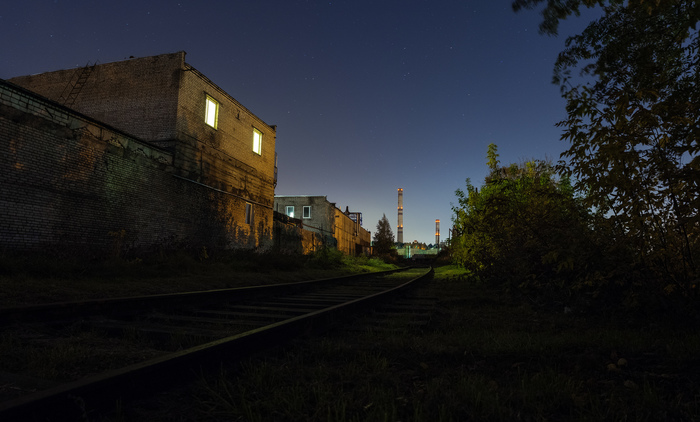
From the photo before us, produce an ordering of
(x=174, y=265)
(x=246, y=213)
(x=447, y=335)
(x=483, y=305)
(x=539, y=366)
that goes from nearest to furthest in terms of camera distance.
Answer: (x=539, y=366) < (x=447, y=335) < (x=483, y=305) < (x=174, y=265) < (x=246, y=213)

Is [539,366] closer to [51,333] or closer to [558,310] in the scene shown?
[558,310]

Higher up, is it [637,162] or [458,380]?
[637,162]

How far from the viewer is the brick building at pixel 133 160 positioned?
9320 millimetres

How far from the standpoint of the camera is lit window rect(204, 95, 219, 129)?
16.8 m

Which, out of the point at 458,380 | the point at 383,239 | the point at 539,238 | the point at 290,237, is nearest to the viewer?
the point at 458,380

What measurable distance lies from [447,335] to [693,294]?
9.10ft

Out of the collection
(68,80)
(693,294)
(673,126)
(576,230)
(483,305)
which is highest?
(68,80)

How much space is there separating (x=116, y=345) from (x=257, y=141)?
734 inches

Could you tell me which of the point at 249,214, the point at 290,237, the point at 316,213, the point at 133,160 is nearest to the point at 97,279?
the point at 133,160

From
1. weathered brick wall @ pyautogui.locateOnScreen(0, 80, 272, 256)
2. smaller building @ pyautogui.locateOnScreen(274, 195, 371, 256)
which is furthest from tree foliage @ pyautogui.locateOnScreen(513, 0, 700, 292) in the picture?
smaller building @ pyautogui.locateOnScreen(274, 195, 371, 256)

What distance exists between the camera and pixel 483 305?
6441mm

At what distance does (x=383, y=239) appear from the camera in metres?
67.8

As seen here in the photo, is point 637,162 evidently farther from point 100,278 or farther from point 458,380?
point 100,278

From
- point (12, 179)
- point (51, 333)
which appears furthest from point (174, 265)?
point (51, 333)
